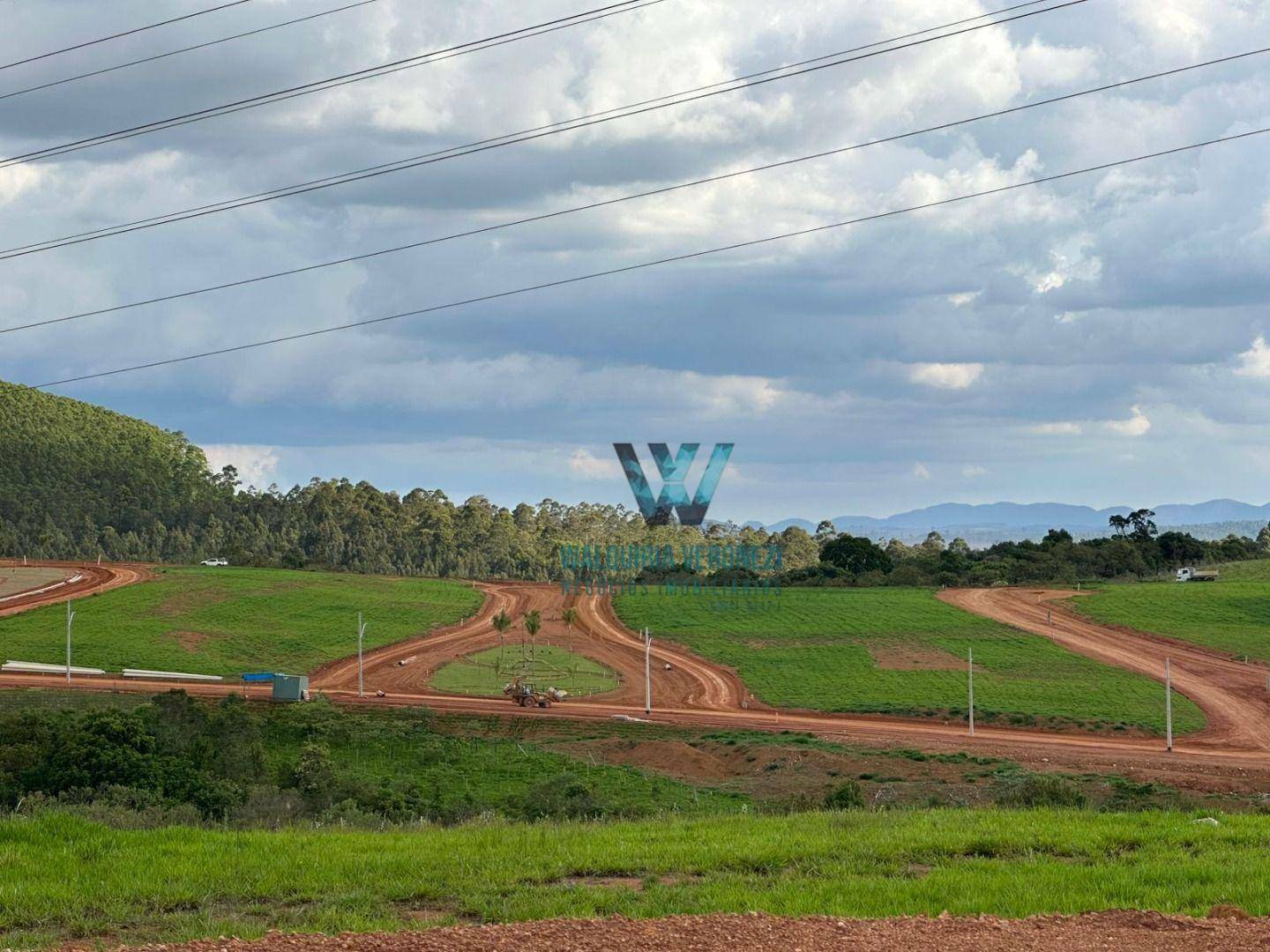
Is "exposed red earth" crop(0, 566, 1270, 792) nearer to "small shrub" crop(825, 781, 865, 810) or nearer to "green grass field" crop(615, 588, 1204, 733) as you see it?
"green grass field" crop(615, 588, 1204, 733)

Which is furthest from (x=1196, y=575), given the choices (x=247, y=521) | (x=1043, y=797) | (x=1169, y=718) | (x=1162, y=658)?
(x=247, y=521)

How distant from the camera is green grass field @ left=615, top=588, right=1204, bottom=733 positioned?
59.1m

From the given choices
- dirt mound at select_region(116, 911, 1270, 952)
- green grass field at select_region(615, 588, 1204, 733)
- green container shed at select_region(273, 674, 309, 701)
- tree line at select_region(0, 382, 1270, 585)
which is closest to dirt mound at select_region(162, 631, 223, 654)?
green container shed at select_region(273, 674, 309, 701)

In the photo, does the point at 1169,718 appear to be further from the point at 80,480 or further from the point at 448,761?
the point at 80,480

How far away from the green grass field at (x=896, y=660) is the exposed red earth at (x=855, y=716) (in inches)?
70.6

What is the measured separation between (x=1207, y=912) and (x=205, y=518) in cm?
16007

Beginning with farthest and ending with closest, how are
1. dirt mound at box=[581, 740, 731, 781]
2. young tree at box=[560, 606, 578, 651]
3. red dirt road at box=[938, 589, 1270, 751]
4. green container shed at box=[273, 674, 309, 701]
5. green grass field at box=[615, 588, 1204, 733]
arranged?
young tree at box=[560, 606, 578, 651] < green grass field at box=[615, 588, 1204, 733] < green container shed at box=[273, 674, 309, 701] < red dirt road at box=[938, 589, 1270, 751] < dirt mound at box=[581, 740, 731, 781]

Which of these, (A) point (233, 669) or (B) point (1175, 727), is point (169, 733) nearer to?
(A) point (233, 669)

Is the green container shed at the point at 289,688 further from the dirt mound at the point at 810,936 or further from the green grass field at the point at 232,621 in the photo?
the dirt mound at the point at 810,936

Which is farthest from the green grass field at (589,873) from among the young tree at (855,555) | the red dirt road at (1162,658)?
the young tree at (855,555)

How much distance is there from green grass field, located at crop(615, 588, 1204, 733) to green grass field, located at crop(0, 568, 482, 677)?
1693 centimetres

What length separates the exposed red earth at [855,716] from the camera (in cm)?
4604

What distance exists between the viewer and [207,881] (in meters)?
13.0

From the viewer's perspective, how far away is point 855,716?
193 ft
